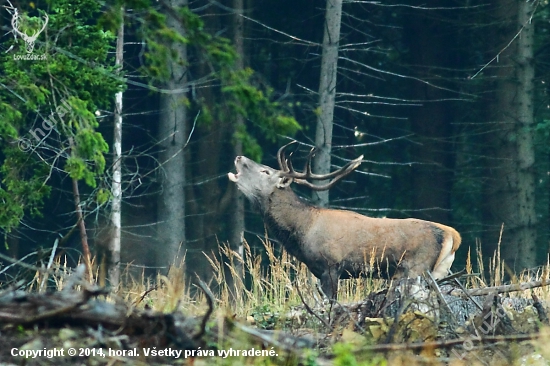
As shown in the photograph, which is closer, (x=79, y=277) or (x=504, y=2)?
→ (x=79, y=277)

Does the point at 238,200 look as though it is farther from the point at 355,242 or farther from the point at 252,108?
the point at 252,108

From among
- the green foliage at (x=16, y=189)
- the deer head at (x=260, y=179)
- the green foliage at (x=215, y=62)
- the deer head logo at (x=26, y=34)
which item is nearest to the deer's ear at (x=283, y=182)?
the deer head at (x=260, y=179)

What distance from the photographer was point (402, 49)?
21578 mm

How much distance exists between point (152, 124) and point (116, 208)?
6.46m

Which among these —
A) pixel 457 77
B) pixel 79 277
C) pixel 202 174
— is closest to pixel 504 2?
pixel 457 77

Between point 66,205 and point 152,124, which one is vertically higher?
point 152,124

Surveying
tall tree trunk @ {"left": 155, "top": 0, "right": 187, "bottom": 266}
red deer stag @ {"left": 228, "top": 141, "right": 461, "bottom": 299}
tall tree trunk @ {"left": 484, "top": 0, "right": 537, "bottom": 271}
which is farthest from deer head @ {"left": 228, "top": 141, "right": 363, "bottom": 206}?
tall tree trunk @ {"left": 484, "top": 0, "right": 537, "bottom": 271}

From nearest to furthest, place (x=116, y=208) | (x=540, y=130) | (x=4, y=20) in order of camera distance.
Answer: (x=4, y=20) < (x=116, y=208) < (x=540, y=130)

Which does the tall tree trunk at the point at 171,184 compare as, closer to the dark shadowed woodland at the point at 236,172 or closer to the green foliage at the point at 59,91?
the dark shadowed woodland at the point at 236,172

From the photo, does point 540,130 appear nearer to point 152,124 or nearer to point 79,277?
point 152,124

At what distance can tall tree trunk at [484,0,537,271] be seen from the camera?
17.3 metres

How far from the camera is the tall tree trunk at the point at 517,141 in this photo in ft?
56.9

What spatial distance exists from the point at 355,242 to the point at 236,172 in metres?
4.22

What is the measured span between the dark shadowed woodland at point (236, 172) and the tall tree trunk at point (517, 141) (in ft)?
0.16
